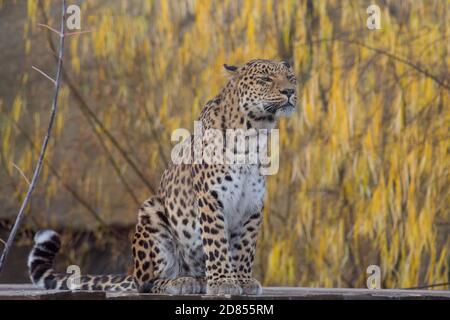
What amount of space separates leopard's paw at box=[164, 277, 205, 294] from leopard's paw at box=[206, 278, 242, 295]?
0.27 feet

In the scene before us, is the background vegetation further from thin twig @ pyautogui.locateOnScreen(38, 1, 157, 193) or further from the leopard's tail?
the leopard's tail

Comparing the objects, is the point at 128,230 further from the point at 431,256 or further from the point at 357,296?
the point at 357,296

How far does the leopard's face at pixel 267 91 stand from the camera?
481 cm

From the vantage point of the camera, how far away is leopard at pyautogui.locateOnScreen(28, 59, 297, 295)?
4.75m

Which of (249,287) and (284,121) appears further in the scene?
(284,121)

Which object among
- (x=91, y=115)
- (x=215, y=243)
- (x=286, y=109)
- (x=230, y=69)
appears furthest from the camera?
(x=91, y=115)

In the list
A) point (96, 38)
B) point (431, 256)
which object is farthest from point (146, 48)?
point (431, 256)

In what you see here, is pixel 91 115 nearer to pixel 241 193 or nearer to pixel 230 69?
pixel 230 69

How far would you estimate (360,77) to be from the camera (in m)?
7.07

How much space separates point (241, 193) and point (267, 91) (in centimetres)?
49

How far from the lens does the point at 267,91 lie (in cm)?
483

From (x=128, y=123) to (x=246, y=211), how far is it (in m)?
2.61

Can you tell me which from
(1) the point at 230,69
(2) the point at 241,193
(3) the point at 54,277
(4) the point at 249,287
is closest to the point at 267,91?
(1) the point at 230,69

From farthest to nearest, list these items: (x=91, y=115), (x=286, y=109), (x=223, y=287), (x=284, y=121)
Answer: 1. (x=91, y=115)
2. (x=284, y=121)
3. (x=286, y=109)
4. (x=223, y=287)
